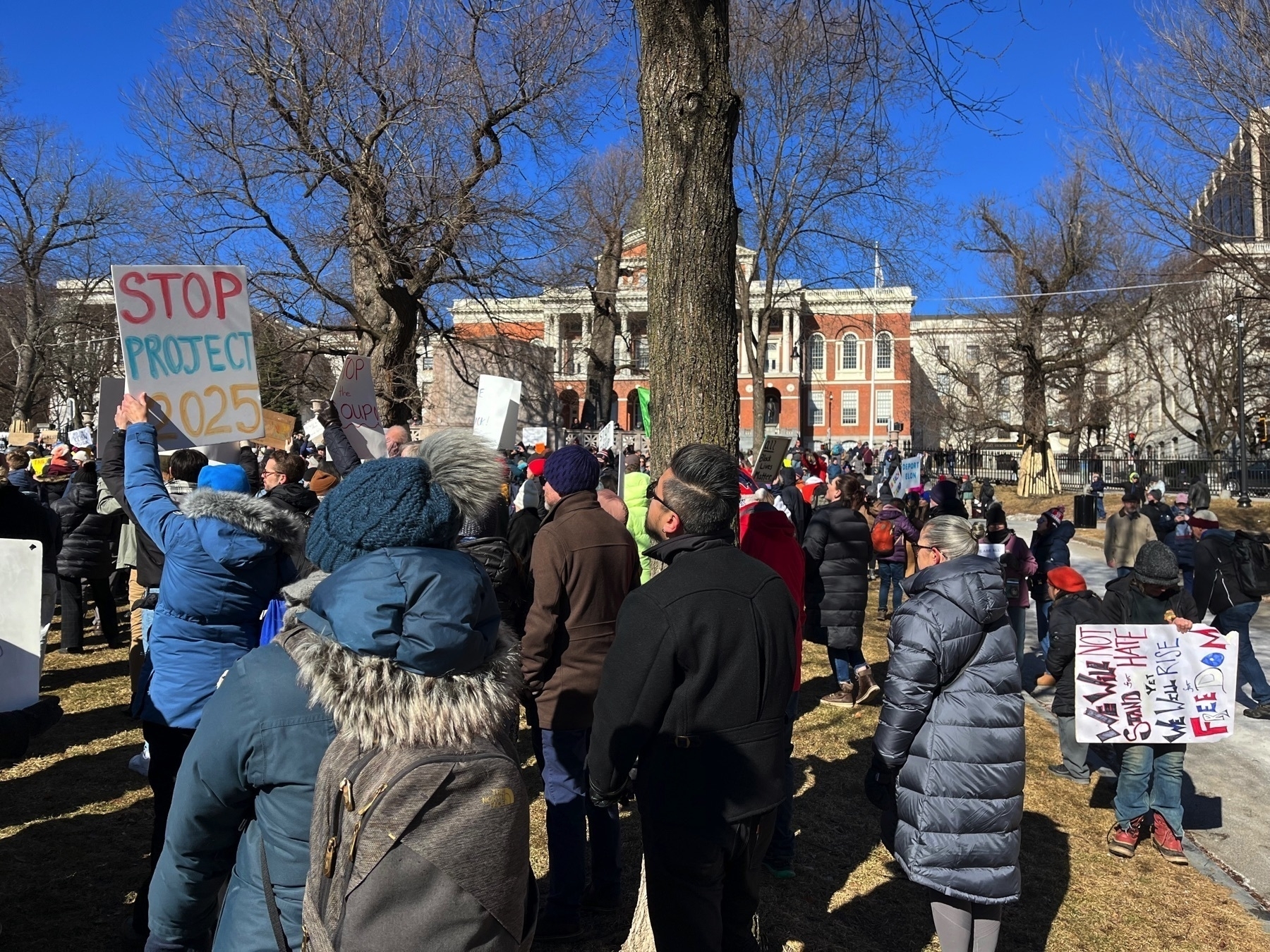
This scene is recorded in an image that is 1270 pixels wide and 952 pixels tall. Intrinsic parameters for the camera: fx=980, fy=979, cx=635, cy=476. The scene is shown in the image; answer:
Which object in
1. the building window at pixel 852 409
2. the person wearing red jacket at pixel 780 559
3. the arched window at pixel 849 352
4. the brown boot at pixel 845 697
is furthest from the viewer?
the arched window at pixel 849 352

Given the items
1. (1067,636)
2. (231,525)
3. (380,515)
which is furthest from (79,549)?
(380,515)

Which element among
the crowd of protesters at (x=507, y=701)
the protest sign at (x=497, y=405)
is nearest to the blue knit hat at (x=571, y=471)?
A: the crowd of protesters at (x=507, y=701)

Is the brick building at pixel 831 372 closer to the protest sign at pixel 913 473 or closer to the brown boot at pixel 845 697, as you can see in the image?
the protest sign at pixel 913 473

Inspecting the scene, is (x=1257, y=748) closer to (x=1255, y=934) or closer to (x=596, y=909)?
(x=1255, y=934)

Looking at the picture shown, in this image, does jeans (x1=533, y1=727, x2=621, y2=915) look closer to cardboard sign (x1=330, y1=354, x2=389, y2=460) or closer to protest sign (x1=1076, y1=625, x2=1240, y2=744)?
protest sign (x1=1076, y1=625, x2=1240, y2=744)

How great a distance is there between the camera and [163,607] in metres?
3.64

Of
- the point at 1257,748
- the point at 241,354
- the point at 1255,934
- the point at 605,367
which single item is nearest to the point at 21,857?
the point at 241,354

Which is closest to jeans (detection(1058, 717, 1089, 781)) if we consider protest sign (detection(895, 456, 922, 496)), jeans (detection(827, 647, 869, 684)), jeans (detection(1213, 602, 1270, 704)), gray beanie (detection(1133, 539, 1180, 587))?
gray beanie (detection(1133, 539, 1180, 587))

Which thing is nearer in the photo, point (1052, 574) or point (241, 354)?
point (241, 354)

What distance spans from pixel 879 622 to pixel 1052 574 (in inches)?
239

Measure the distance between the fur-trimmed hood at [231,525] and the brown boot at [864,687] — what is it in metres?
6.06

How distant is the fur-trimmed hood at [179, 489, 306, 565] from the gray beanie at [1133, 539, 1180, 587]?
15.8 feet

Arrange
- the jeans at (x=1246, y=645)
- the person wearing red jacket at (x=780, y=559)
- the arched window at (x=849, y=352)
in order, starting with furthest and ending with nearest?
the arched window at (x=849, y=352)
the jeans at (x=1246, y=645)
the person wearing red jacket at (x=780, y=559)

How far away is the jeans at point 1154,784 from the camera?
218 inches
